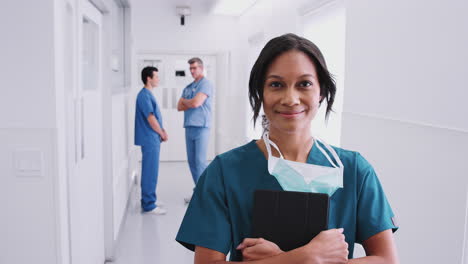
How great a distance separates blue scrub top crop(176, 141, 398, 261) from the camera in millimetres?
1078

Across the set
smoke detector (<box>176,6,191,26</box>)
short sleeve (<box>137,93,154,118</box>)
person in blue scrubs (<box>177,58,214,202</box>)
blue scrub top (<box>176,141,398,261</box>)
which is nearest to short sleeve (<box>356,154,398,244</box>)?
blue scrub top (<box>176,141,398,261</box>)

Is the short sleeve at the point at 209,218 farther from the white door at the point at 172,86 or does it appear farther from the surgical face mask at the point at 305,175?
the white door at the point at 172,86

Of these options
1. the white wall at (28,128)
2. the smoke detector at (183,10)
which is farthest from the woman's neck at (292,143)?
the smoke detector at (183,10)

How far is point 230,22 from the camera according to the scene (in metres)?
6.80

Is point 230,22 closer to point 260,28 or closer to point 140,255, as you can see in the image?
point 260,28

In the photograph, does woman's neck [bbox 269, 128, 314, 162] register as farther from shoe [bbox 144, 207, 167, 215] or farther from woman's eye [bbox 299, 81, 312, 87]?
shoe [bbox 144, 207, 167, 215]

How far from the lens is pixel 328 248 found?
0.95m

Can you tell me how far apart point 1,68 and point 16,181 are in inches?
17.2

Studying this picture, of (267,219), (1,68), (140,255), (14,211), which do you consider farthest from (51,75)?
(140,255)

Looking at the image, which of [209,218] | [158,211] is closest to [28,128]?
[209,218]

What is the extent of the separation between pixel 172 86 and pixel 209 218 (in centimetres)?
613

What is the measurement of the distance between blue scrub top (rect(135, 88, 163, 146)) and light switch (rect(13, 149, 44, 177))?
99.3 inches

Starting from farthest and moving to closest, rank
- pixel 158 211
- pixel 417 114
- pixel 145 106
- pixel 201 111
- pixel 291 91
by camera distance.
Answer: pixel 201 111 → pixel 158 211 → pixel 145 106 → pixel 417 114 → pixel 291 91

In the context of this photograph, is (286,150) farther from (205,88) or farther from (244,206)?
(205,88)
